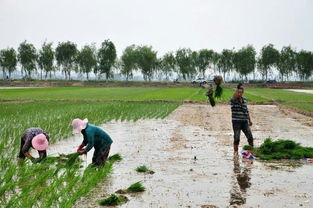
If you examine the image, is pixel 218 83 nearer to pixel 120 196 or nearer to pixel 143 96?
pixel 120 196

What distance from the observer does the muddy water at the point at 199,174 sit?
6.91m

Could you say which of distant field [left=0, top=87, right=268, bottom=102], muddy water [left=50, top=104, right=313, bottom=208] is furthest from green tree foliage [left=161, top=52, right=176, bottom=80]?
muddy water [left=50, top=104, right=313, bottom=208]

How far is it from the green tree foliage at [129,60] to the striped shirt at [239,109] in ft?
234

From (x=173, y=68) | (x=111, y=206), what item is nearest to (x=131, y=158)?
(x=111, y=206)

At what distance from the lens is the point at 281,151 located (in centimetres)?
1095

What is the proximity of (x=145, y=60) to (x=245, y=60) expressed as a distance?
1655 cm

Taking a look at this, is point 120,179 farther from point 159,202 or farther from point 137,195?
point 159,202

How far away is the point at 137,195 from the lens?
7141mm

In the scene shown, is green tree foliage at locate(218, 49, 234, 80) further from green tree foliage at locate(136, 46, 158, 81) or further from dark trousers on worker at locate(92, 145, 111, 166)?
dark trousers on worker at locate(92, 145, 111, 166)

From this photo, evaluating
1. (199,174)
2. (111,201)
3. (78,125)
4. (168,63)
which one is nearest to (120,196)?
(111,201)

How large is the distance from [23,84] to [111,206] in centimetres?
6505

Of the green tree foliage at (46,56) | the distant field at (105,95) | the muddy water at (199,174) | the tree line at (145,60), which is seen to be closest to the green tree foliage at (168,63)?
the tree line at (145,60)

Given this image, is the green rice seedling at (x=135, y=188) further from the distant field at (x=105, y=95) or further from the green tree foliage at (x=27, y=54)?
the green tree foliage at (x=27, y=54)

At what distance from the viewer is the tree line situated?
76.7m
